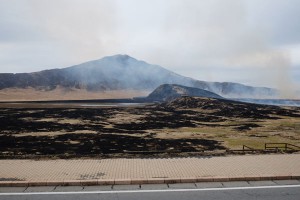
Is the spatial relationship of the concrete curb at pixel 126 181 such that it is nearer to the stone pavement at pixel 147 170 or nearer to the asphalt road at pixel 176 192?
the stone pavement at pixel 147 170

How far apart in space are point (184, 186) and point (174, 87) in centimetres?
13167

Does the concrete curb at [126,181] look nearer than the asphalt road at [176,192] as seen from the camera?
A: No

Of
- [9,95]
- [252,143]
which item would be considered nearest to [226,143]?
[252,143]

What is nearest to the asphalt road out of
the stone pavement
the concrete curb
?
the concrete curb

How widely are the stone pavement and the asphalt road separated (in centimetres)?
36

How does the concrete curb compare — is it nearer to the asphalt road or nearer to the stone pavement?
the stone pavement

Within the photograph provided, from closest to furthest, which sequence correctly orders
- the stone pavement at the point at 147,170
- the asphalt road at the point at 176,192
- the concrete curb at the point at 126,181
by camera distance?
the asphalt road at the point at 176,192
the concrete curb at the point at 126,181
the stone pavement at the point at 147,170

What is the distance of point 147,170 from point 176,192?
241 centimetres

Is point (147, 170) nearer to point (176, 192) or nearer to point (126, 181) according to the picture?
point (126, 181)

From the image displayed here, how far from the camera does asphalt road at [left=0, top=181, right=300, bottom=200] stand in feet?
26.9

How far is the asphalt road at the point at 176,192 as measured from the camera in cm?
821

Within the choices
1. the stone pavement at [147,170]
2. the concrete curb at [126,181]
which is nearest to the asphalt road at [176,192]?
the concrete curb at [126,181]

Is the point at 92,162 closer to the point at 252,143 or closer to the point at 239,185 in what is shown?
the point at 239,185

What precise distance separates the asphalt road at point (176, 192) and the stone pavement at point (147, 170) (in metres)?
0.36
